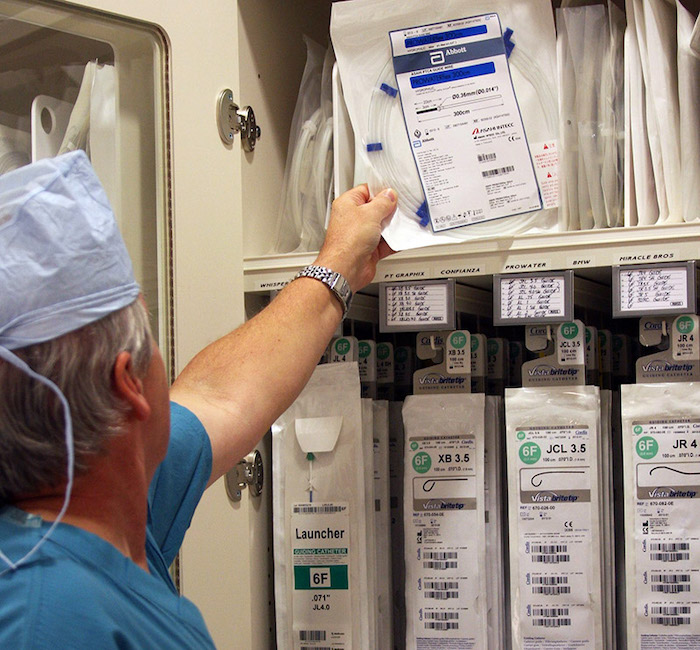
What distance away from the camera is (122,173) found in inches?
52.3

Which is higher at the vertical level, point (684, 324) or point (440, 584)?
point (684, 324)

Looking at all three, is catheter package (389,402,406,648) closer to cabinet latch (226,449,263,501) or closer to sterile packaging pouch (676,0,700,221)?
→ cabinet latch (226,449,263,501)

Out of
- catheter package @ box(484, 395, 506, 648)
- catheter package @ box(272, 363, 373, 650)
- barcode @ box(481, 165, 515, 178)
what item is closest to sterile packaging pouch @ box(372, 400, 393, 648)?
catheter package @ box(272, 363, 373, 650)

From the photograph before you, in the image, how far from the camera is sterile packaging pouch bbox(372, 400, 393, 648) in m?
1.45

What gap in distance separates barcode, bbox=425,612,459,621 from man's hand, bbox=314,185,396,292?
490 millimetres

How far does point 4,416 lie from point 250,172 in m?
0.81

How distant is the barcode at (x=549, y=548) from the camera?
1.31m

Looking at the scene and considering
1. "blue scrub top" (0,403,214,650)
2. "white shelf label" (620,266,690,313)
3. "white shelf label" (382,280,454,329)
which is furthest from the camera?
"white shelf label" (382,280,454,329)

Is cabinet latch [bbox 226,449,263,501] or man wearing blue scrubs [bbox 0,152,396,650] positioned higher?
man wearing blue scrubs [bbox 0,152,396,650]

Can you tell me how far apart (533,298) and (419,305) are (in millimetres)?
162

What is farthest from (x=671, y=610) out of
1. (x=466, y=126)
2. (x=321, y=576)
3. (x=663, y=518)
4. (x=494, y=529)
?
(x=466, y=126)

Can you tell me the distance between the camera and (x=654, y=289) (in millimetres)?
1235

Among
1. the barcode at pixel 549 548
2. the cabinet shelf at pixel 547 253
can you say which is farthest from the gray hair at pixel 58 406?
the barcode at pixel 549 548

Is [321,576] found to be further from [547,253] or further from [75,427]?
[75,427]
